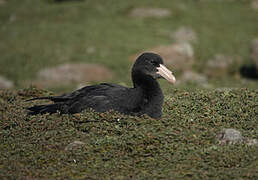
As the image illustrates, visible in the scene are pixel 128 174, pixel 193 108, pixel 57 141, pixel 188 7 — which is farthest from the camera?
pixel 188 7

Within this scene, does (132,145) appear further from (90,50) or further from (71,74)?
(90,50)

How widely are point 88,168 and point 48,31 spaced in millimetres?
17252

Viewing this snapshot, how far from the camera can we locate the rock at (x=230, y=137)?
7473 mm

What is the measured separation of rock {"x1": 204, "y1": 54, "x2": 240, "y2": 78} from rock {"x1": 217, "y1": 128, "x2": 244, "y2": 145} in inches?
532

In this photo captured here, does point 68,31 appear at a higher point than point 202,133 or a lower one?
lower

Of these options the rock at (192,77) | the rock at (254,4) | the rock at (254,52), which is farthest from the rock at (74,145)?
the rock at (254,4)

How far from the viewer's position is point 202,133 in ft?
25.3

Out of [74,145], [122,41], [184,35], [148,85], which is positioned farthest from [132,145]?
[184,35]

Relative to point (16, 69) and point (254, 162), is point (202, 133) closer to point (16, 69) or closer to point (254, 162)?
point (254, 162)

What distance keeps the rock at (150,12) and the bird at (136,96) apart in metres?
17.5

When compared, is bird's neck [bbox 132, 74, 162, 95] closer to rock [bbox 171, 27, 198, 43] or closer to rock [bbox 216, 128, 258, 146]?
rock [bbox 216, 128, 258, 146]

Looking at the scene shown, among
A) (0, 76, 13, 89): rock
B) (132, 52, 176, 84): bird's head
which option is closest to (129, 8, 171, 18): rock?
(0, 76, 13, 89): rock

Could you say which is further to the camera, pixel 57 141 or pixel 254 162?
pixel 57 141

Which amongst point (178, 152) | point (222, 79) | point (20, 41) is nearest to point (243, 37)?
point (222, 79)
